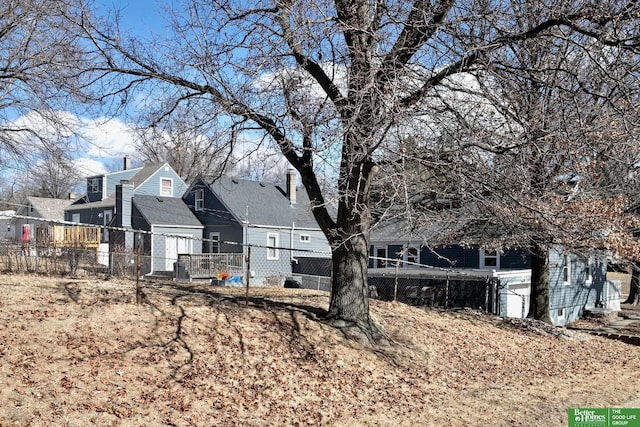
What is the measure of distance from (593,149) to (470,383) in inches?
162

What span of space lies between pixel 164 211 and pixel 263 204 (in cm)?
588

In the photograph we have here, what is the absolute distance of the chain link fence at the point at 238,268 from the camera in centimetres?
1297

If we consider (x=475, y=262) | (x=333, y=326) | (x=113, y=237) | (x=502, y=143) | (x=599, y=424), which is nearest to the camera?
(x=599, y=424)

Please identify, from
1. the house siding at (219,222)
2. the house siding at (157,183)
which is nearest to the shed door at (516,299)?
the house siding at (219,222)

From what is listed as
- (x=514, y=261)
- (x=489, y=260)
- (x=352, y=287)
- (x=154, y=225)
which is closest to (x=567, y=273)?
(x=514, y=261)

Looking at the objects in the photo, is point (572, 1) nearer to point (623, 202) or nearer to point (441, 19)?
point (441, 19)

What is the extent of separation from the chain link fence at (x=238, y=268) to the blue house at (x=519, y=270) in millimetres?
733

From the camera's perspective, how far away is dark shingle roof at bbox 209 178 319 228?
32.3 m

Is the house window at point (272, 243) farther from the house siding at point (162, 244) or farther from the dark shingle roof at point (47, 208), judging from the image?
the dark shingle roof at point (47, 208)

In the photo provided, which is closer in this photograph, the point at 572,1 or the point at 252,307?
the point at 572,1

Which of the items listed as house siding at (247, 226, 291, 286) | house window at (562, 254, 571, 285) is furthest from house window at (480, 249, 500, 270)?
house siding at (247, 226, 291, 286)

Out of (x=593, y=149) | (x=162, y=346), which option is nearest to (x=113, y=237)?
(x=162, y=346)

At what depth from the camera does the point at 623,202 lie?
13.1 metres

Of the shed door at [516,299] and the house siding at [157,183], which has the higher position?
the house siding at [157,183]
